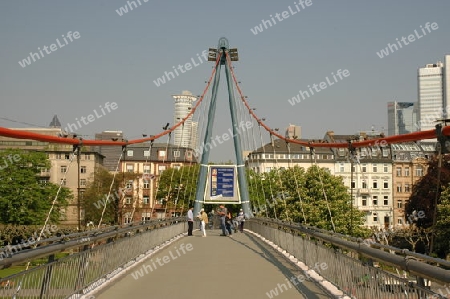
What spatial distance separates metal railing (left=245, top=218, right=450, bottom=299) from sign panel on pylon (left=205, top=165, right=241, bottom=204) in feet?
87.6

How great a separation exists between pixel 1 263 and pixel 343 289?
18.2 feet

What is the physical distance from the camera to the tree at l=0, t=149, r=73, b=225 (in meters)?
69.7

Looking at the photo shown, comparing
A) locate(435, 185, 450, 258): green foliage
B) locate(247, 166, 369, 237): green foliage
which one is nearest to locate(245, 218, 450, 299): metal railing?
locate(435, 185, 450, 258): green foliage

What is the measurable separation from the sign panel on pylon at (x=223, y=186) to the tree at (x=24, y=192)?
29241 mm

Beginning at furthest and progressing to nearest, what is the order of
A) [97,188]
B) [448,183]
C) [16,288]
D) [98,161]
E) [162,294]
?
[98,161]
[97,188]
[448,183]
[162,294]
[16,288]

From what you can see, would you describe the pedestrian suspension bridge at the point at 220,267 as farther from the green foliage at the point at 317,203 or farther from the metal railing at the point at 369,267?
the green foliage at the point at 317,203

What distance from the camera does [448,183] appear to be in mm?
54375

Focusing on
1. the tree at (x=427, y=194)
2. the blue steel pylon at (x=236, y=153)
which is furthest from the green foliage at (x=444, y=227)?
the blue steel pylon at (x=236, y=153)

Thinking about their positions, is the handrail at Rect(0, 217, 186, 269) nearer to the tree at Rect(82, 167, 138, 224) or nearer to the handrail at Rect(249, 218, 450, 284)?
the handrail at Rect(249, 218, 450, 284)

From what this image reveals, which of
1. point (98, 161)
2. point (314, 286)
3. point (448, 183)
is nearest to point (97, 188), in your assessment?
point (98, 161)

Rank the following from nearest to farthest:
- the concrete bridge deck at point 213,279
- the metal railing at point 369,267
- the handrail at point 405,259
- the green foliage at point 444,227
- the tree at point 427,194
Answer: the handrail at point 405,259 < the metal railing at point 369,267 < the concrete bridge deck at point 213,279 < the green foliage at point 444,227 < the tree at point 427,194

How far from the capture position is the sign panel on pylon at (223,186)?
43344 mm

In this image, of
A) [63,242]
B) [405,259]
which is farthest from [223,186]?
[405,259]

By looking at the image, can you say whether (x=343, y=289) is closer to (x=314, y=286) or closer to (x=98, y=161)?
(x=314, y=286)
